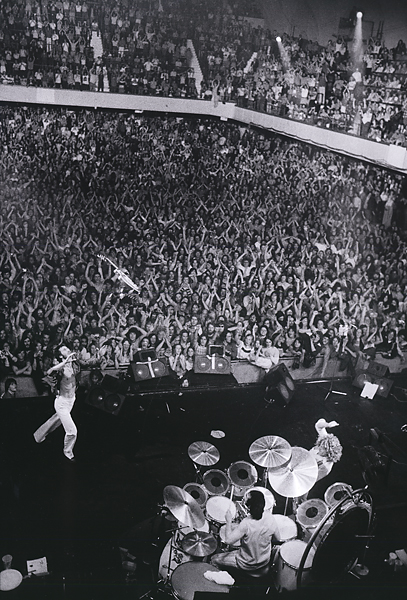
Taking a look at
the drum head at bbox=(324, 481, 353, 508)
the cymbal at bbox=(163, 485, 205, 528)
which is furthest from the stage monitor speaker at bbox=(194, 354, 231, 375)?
the cymbal at bbox=(163, 485, 205, 528)

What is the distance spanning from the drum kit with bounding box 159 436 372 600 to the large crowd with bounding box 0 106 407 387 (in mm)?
2039

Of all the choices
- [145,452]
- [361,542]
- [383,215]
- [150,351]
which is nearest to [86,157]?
[383,215]

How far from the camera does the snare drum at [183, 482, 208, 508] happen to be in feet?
13.2

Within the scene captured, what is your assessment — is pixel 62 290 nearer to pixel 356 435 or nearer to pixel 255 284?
pixel 255 284

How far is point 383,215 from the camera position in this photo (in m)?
10.1

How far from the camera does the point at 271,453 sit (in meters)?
4.11

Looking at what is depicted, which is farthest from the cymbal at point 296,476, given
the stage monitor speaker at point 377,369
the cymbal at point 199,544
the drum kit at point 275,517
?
the stage monitor speaker at point 377,369

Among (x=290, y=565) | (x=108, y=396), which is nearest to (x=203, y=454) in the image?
(x=290, y=565)

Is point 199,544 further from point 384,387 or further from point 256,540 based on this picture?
point 384,387

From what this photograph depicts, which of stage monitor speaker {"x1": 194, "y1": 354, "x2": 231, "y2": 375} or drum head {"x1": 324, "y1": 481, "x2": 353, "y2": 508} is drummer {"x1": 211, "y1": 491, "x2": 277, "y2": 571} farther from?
stage monitor speaker {"x1": 194, "y1": 354, "x2": 231, "y2": 375}

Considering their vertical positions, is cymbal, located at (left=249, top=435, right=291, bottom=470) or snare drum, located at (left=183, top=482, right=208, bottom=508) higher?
cymbal, located at (left=249, top=435, right=291, bottom=470)

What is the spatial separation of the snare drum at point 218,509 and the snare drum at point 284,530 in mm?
321

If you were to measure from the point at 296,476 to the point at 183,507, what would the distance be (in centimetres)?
91

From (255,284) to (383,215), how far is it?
4.11 metres
